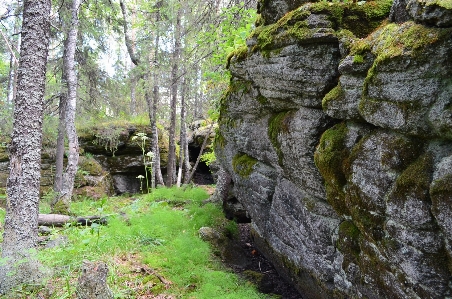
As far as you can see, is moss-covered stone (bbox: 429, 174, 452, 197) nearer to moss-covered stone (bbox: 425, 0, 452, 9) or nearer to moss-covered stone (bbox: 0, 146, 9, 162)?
moss-covered stone (bbox: 425, 0, 452, 9)

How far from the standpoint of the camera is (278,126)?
643 centimetres

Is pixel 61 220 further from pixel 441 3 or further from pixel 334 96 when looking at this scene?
pixel 441 3

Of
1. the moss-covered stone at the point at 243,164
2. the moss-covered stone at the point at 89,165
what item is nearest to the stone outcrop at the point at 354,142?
the moss-covered stone at the point at 243,164

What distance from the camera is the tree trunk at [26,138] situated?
5.47 metres

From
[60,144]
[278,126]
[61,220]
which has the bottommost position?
[61,220]

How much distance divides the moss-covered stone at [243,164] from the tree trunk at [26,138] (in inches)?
185

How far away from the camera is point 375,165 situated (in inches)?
156

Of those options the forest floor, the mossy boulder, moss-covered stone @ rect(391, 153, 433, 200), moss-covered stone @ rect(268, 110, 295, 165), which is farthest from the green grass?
the mossy boulder

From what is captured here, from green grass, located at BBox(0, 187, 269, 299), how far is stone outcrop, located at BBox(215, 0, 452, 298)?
165 cm

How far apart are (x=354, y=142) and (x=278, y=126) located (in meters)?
2.15

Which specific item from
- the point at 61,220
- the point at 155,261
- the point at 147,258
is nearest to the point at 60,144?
the point at 61,220

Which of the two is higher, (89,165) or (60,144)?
(60,144)

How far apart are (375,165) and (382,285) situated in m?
1.66

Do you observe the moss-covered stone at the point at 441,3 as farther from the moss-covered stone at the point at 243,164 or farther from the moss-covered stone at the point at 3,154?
the moss-covered stone at the point at 3,154
